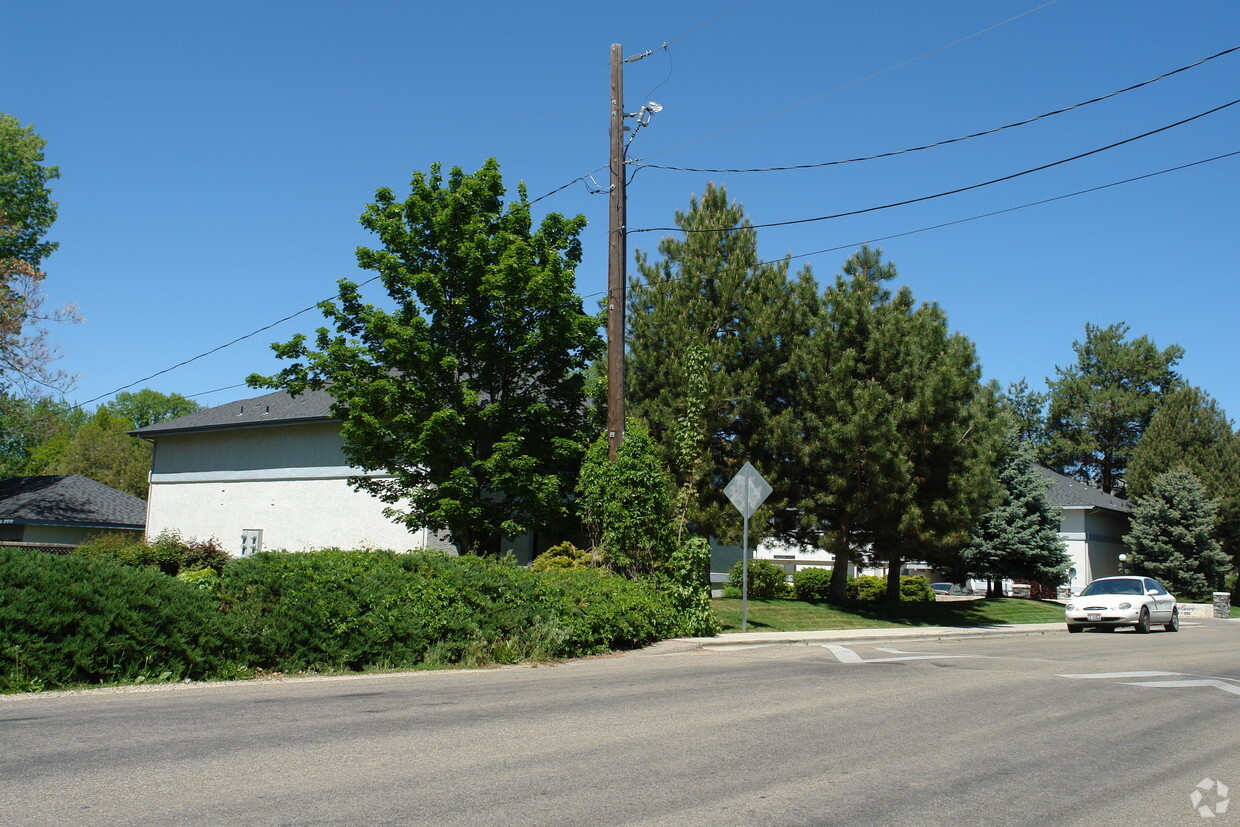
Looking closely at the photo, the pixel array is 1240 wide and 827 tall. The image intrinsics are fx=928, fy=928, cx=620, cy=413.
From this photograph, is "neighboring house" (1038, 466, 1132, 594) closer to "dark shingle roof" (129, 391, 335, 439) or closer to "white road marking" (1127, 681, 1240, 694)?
"dark shingle roof" (129, 391, 335, 439)

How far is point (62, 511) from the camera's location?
35.9 meters

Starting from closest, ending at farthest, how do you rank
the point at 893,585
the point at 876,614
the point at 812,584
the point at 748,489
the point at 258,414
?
the point at 748,489 → the point at 876,614 → the point at 258,414 → the point at 893,585 → the point at 812,584

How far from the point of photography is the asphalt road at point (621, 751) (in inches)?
208

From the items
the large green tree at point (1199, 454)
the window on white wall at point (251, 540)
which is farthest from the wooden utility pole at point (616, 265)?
the large green tree at point (1199, 454)

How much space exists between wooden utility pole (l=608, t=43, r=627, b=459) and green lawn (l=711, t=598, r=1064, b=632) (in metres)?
5.23

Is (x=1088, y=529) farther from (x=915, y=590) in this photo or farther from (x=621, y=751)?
(x=621, y=751)

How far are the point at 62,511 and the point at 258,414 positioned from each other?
40.6 feet

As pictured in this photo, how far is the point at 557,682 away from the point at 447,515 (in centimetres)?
868

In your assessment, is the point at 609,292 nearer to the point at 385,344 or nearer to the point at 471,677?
the point at 385,344

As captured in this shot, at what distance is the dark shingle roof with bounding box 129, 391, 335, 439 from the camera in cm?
2755

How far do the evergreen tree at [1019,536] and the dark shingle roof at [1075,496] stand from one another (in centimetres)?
948

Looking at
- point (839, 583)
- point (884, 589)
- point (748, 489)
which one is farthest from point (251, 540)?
point (884, 589)

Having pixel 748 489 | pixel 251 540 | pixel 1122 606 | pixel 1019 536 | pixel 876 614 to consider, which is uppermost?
pixel 748 489

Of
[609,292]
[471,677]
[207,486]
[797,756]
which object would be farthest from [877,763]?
[207,486]
